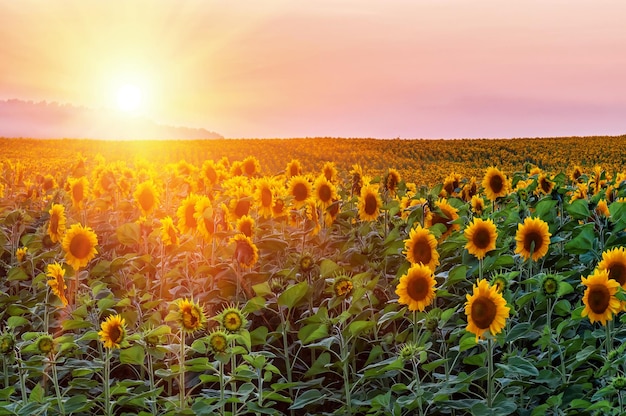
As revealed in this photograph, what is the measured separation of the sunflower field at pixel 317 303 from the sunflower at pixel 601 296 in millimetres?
13

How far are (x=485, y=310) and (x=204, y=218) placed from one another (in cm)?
290

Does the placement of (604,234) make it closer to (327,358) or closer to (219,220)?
(327,358)

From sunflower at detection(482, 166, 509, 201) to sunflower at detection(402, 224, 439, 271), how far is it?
2994 mm

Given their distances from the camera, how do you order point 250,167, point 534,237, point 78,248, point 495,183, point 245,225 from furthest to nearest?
point 250,167, point 495,183, point 245,225, point 78,248, point 534,237

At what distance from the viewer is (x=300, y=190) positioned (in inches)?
273

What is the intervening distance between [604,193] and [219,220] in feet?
14.4

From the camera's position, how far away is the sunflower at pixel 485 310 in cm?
431

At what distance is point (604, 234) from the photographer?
21.6 feet

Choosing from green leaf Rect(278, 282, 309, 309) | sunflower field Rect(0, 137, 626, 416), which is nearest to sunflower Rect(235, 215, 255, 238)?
sunflower field Rect(0, 137, 626, 416)

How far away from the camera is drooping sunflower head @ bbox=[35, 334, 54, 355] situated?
4.55 metres

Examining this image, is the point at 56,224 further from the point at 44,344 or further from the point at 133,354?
the point at 133,354

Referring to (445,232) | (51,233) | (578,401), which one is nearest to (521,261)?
(445,232)

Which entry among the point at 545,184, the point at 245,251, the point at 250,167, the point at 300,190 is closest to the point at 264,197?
the point at 300,190

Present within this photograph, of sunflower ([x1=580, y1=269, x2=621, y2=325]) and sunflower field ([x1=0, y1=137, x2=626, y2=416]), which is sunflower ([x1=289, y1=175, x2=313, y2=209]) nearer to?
sunflower field ([x1=0, y1=137, x2=626, y2=416])
